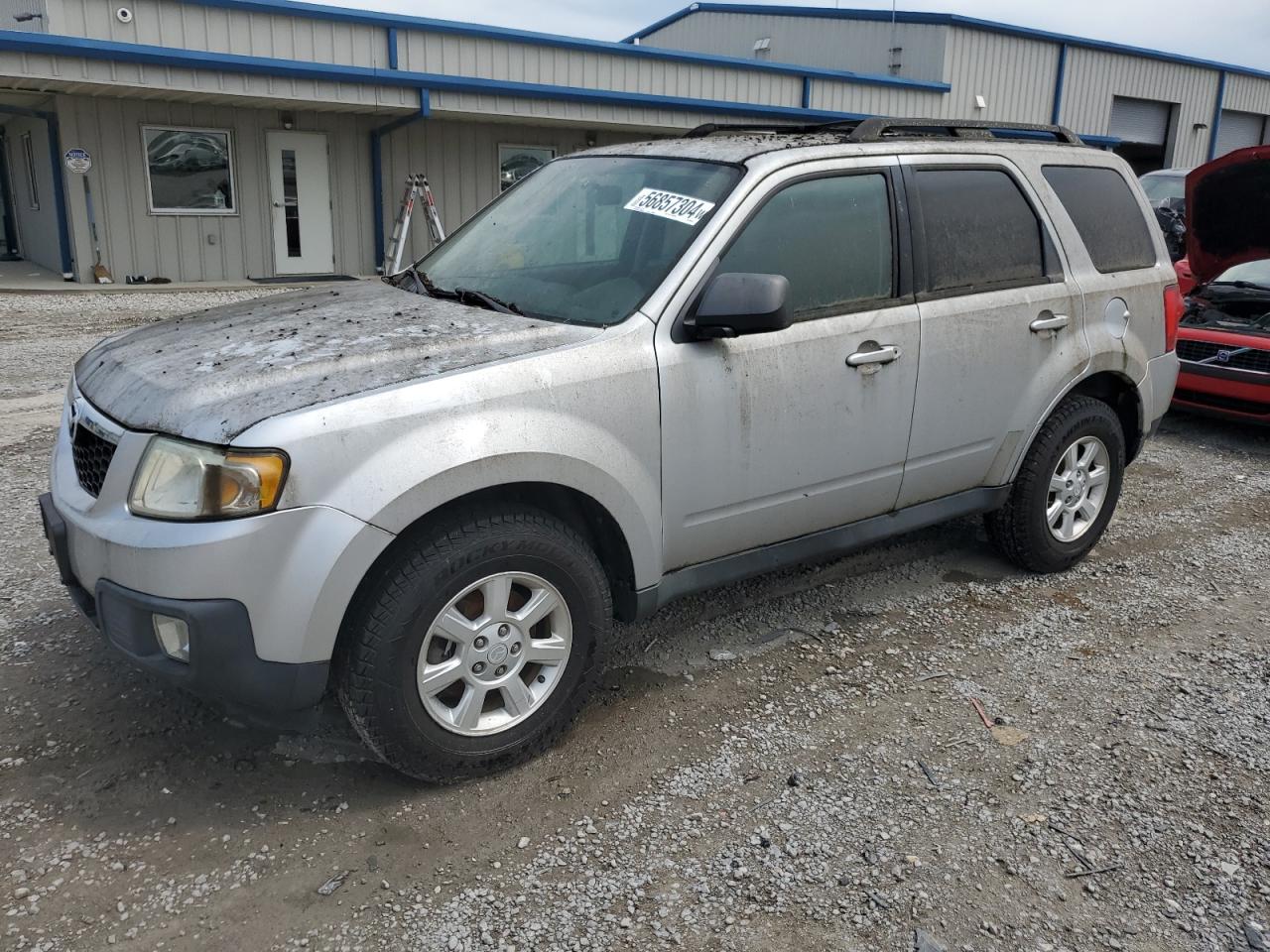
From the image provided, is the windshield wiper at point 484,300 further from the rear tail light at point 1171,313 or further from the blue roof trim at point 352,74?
the blue roof trim at point 352,74

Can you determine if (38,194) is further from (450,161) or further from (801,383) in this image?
(801,383)

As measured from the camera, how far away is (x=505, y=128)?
18.6 m

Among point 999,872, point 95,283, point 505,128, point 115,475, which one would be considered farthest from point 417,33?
point 999,872

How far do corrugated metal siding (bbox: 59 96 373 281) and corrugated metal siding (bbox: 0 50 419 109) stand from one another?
1007 mm

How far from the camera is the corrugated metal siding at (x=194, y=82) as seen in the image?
12914 mm

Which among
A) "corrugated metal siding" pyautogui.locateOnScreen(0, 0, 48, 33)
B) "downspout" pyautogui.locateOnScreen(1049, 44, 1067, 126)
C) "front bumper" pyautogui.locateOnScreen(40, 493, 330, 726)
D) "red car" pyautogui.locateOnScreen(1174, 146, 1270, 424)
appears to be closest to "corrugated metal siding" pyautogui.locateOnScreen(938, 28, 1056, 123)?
"downspout" pyautogui.locateOnScreen(1049, 44, 1067, 126)

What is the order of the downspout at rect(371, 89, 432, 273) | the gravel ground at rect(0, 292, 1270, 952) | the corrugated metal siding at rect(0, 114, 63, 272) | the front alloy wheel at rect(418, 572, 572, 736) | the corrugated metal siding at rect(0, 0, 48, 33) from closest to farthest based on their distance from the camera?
the gravel ground at rect(0, 292, 1270, 952) → the front alloy wheel at rect(418, 572, 572, 736) → the corrugated metal siding at rect(0, 0, 48, 33) → the corrugated metal siding at rect(0, 114, 63, 272) → the downspout at rect(371, 89, 432, 273)

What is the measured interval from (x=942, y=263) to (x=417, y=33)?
14060mm

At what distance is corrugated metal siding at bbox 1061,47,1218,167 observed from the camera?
86.2ft

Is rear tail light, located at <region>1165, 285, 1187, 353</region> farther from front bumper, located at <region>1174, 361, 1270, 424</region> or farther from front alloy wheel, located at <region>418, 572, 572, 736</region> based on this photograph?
front alloy wheel, located at <region>418, 572, 572, 736</region>

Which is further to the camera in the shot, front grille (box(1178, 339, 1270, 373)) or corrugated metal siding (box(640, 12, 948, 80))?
corrugated metal siding (box(640, 12, 948, 80))

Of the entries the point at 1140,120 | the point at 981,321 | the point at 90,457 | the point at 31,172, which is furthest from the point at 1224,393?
the point at 1140,120

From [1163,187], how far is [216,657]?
12.5 metres

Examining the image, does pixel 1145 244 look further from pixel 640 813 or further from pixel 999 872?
pixel 640 813
